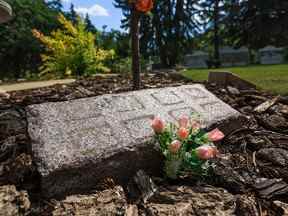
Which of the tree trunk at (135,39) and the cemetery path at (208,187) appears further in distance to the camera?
the tree trunk at (135,39)

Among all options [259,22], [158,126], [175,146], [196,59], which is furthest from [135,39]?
[196,59]

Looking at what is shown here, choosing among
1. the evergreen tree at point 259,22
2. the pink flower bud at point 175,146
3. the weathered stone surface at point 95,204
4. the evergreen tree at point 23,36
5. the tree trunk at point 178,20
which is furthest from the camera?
the tree trunk at point 178,20

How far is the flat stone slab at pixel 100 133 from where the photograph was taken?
1.66 meters

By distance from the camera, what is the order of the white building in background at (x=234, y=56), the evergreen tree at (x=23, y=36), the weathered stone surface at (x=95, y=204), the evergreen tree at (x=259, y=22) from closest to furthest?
the weathered stone surface at (x=95, y=204), the evergreen tree at (x=259, y=22), the evergreen tree at (x=23, y=36), the white building in background at (x=234, y=56)

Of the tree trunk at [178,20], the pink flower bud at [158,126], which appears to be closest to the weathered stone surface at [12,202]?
the pink flower bud at [158,126]

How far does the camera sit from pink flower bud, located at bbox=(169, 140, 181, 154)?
5.32ft

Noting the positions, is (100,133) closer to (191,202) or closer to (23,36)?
(191,202)

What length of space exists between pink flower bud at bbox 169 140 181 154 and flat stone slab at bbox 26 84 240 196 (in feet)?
0.80

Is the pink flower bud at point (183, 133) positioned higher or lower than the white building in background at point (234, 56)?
higher

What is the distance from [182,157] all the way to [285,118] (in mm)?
1465

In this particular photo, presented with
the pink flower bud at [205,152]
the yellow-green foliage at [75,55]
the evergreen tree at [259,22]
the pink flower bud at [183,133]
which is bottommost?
the pink flower bud at [205,152]

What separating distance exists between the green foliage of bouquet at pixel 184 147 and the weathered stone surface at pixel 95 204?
0.33 meters

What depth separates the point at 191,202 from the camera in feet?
4.84

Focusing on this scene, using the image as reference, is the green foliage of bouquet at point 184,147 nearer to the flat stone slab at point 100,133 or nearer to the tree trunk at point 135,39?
the flat stone slab at point 100,133
